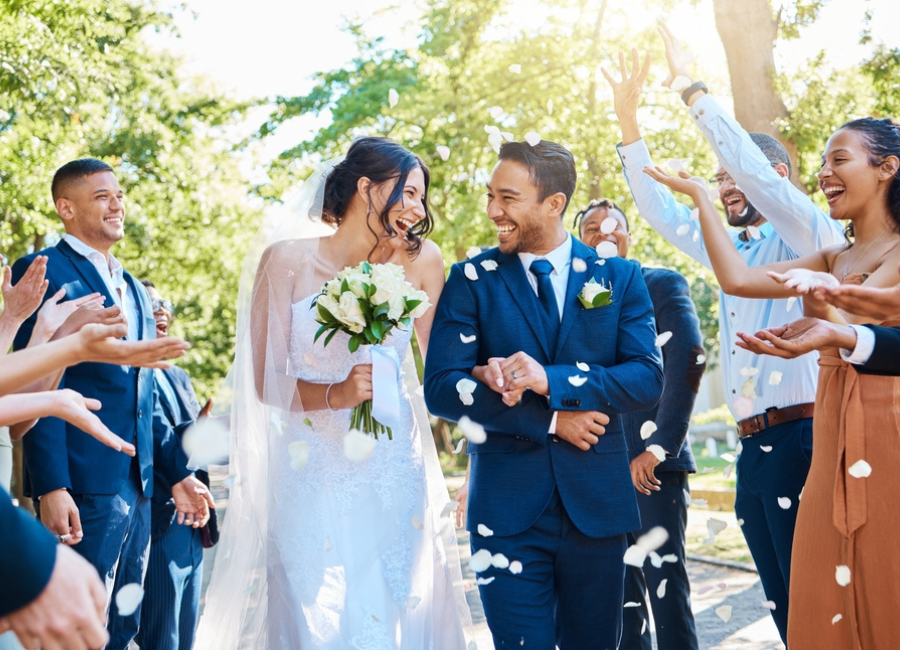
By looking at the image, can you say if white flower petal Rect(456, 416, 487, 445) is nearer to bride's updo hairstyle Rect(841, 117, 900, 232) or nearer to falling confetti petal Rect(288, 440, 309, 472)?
falling confetti petal Rect(288, 440, 309, 472)

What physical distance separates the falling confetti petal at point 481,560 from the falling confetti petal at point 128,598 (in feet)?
6.99

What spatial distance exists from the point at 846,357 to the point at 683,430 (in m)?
1.78

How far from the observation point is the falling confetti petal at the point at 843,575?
349 cm

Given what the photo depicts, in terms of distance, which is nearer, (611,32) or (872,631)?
(872,631)

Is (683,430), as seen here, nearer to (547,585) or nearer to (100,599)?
(547,585)

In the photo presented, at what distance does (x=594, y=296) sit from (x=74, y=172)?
3023 millimetres

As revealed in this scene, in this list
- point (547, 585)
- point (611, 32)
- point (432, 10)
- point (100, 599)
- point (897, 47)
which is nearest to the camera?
point (100, 599)

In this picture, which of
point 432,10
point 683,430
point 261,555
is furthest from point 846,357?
point 432,10

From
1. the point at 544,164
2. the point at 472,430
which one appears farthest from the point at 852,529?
the point at 544,164

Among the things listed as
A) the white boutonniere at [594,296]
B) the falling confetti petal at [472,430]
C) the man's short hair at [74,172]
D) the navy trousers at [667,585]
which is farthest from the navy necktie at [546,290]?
the man's short hair at [74,172]

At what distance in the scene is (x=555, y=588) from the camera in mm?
3883

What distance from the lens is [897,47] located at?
410 inches

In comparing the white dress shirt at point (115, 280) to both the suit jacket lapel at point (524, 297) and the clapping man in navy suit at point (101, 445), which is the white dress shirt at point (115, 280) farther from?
the suit jacket lapel at point (524, 297)

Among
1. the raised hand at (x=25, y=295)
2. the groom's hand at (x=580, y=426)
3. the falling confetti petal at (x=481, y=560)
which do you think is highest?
the raised hand at (x=25, y=295)
